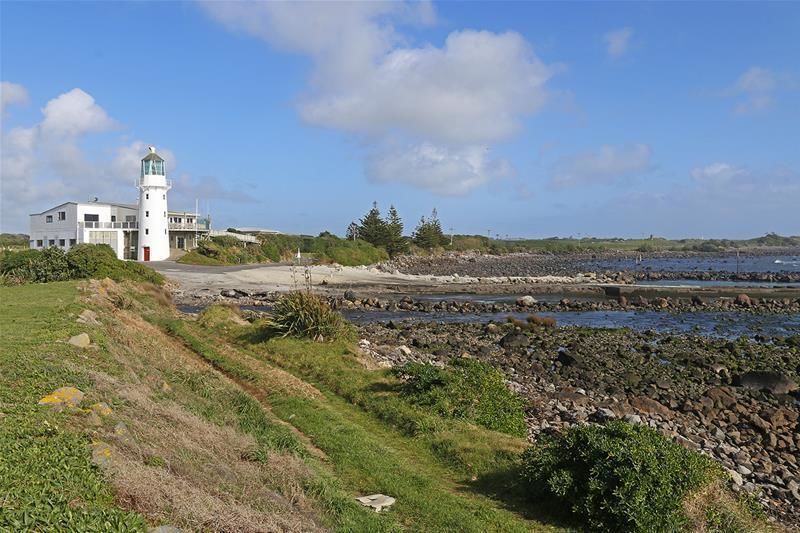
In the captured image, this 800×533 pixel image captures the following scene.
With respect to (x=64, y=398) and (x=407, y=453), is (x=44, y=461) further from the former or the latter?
(x=407, y=453)

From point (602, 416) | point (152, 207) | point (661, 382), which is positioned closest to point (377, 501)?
point (602, 416)

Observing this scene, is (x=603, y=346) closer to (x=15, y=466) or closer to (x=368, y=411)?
(x=368, y=411)

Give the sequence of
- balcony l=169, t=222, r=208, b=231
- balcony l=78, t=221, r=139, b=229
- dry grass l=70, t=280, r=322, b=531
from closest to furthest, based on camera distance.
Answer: dry grass l=70, t=280, r=322, b=531, balcony l=78, t=221, r=139, b=229, balcony l=169, t=222, r=208, b=231

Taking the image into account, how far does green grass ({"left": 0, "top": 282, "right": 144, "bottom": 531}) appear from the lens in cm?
480

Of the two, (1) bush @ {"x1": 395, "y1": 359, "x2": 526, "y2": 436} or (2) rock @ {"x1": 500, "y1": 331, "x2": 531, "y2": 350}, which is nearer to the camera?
(1) bush @ {"x1": 395, "y1": 359, "x2": 526, "y2": 436}

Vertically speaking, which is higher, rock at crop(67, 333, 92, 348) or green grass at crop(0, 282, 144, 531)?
rock at crop(67, 333, 92, 348)

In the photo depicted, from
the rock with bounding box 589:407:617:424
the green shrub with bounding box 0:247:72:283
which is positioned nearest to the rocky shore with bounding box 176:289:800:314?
the green shrub with bounding box 0:247:72:283

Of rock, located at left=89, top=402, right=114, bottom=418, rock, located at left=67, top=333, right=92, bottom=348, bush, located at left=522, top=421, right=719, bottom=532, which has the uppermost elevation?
rock, located at left=67, top=333, right=92, bottom=348

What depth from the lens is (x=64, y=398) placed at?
24.9 ft

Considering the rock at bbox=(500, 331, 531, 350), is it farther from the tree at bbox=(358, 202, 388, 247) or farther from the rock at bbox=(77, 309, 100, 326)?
the tree at bbox=(358, 202, 388, 247)

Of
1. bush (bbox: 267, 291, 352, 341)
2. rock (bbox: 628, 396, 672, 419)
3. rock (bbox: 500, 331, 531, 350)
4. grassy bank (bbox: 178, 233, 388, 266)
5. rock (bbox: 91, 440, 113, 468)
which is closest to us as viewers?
rock (bbox: 91, 440, 113, 468)

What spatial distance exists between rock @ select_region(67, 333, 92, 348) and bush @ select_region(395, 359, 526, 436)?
6256 mm

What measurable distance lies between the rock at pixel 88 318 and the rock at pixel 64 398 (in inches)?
254

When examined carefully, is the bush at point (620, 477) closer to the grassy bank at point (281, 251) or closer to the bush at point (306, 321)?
the bush at point (306, 321)
